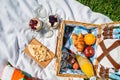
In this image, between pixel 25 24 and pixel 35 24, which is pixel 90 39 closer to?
pixel 35 24

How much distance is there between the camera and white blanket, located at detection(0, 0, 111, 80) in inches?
120

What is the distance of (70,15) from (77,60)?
440mm

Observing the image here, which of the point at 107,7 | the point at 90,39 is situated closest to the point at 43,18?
the point at 90,39

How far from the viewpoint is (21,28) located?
310 cm

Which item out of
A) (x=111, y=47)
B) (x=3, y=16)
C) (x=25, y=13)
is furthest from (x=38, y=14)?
(x=111, y=47)

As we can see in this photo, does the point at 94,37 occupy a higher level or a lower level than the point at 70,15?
lower

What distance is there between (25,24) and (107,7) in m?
0.82

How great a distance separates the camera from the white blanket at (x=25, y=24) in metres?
3.04

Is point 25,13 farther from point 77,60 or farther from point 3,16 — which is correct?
point 77,60

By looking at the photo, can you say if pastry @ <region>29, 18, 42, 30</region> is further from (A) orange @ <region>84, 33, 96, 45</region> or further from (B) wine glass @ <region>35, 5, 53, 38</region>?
(A) orange @ <region>84, 33, 96, 45</region>

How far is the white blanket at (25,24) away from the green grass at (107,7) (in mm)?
116

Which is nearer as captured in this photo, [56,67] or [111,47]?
[111,47]

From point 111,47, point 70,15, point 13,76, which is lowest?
point 13,76

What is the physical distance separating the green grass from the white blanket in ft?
0.38
